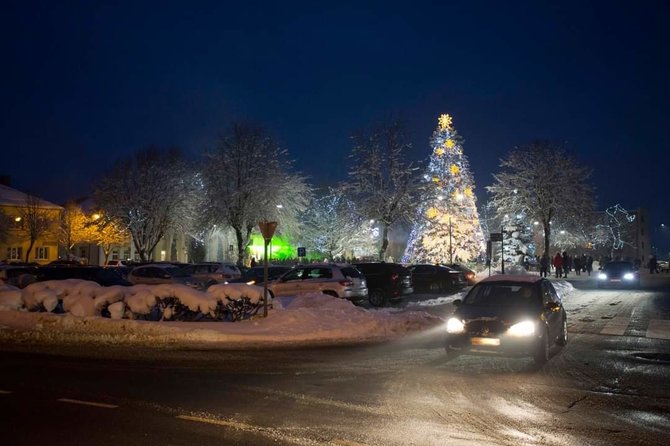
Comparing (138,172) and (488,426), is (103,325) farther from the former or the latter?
(138,172)

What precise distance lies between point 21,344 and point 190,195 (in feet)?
136

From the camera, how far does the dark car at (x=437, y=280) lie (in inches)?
1350

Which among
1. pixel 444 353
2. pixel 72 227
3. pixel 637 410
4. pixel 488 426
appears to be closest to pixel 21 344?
pixel 444 353

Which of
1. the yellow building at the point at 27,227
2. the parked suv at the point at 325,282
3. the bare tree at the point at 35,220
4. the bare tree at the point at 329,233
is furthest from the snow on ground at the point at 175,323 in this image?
the yellow building at the point at 27,227

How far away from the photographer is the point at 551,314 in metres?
12.8

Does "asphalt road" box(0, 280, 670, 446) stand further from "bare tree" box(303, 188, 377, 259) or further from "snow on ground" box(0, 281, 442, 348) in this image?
"bare tree" box(303, 188, 377, 259)

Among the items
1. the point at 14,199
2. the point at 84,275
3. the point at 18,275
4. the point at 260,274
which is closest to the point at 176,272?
the point at 260,274

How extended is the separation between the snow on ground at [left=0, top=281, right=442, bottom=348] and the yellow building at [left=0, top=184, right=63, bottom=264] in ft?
176

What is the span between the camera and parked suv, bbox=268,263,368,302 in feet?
73.6

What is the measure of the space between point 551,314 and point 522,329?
1.52m

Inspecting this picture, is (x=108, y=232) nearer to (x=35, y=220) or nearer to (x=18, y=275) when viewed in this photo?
(x=35, y=220)

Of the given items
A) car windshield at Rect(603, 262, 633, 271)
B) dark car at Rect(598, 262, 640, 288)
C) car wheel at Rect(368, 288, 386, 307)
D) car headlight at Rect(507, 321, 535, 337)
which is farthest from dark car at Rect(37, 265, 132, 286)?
car windshield at Rect(603, 262, 633, 271)

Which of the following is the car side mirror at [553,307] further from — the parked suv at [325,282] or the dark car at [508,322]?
the parked suv at [325,282]

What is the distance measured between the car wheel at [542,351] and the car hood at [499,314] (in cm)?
45
